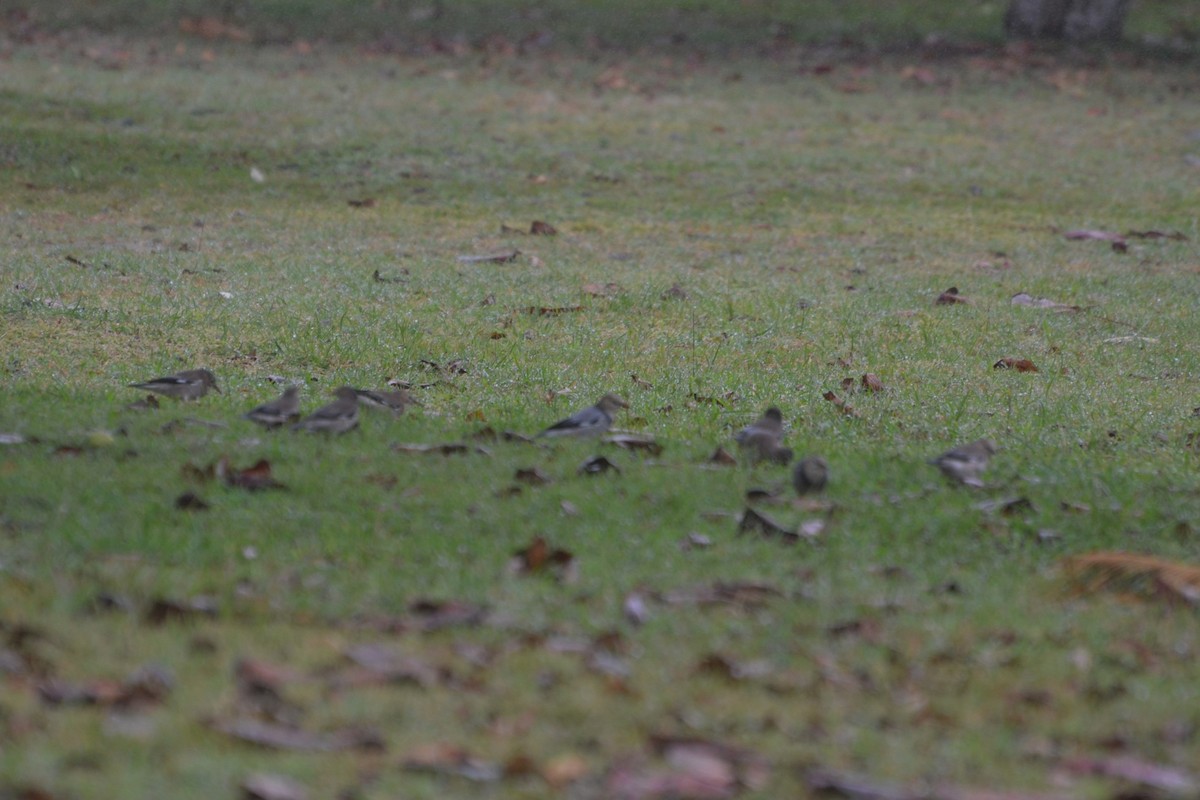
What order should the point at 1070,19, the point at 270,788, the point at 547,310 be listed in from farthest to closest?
1. the point at 1070,19
2. the point at 547,310
3. the point at 270,788

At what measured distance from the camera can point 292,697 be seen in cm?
339

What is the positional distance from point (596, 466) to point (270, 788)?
269cm

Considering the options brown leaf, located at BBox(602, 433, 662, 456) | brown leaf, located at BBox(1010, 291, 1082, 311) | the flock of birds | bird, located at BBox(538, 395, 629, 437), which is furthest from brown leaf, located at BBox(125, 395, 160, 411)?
brown leaf, located at BBox(1010, 291, 1082, 311)

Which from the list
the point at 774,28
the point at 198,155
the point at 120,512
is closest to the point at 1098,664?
the point at 120,512

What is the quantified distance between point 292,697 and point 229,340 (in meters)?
4.77

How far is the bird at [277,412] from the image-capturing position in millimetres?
5895

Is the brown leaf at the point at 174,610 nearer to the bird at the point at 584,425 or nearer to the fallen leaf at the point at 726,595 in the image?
the fallen leaf at the point at 726,595

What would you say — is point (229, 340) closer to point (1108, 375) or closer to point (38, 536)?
point (38, 536)

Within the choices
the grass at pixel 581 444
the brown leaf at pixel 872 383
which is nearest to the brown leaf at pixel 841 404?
the grass at pixel 581 444

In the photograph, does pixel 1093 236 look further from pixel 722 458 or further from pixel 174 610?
pixel 174 610

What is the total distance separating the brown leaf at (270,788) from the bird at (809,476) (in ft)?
8.86

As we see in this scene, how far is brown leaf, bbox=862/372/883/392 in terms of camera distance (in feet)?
24.2

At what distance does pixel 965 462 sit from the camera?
561 centimetres

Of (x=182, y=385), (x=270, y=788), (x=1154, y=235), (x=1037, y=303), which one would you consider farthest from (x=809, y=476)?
(x=1154, y=235)
